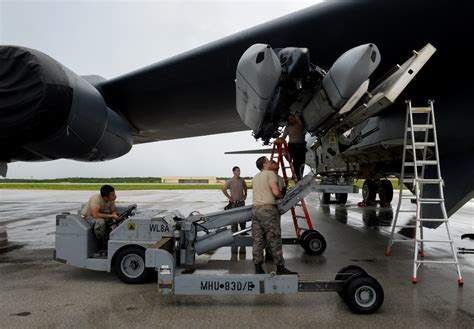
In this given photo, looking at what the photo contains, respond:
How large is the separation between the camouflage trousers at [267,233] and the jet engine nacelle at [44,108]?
314 centimetres

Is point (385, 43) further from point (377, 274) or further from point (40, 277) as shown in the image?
point (40, 277)

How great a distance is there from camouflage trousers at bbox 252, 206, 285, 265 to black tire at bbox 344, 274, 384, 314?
0.79 metres

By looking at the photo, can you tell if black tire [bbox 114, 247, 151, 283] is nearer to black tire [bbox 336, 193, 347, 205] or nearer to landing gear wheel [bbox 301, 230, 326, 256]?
landing gear wheel [bbox 301, 230, 326, 256]

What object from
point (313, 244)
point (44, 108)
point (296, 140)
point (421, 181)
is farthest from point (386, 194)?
point (44, 108)

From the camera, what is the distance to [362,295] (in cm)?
382

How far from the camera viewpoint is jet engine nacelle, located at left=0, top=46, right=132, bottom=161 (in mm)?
4898

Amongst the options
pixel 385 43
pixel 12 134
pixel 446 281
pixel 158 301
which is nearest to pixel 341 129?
pixel 385 43

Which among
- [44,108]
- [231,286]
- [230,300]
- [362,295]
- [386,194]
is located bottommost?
[230,300]

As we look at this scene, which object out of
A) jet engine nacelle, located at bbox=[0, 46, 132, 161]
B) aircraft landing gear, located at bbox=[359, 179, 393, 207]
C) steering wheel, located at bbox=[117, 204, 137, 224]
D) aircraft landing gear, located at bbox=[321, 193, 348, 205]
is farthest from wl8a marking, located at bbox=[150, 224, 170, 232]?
aircraft landing gear, located at bbox=[321, 193, 348, 205]

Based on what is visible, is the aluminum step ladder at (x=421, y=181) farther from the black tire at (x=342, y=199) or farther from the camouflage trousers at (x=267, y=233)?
the black tire at (x=342, y=199)

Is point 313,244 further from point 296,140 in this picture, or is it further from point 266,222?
point 266,222

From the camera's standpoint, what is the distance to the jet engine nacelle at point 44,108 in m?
4.90

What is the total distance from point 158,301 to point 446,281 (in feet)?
12.5

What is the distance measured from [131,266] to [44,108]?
7.98 feet
